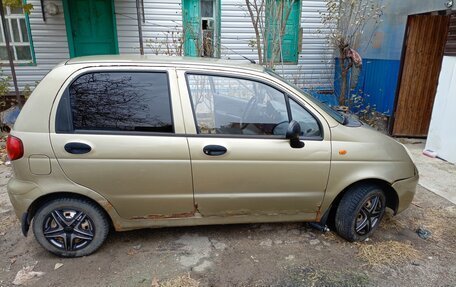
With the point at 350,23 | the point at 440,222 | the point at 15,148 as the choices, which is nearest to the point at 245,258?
the point at 15,148

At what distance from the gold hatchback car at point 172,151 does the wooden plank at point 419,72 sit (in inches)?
164

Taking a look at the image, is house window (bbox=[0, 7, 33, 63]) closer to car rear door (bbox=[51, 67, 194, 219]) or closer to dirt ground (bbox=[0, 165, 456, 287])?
dirt ground (bbox=[0, 165, 456, 287])

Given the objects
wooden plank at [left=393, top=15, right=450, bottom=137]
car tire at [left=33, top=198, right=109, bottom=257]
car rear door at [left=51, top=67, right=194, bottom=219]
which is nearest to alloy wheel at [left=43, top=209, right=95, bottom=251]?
car tire at [left=33, top=198, right=109, bottom=257]

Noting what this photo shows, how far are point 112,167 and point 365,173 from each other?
2.19m

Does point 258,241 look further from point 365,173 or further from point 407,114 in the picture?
point 407,114

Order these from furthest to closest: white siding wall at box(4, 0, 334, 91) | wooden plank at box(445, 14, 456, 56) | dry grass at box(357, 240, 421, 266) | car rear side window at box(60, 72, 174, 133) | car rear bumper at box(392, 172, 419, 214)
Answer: white siding wall at box(4, 0, 334, 91), wooden plank at box(445, 14, 456, 56), car rear bumper at box(392, 172, 419, 214), dry grass at box(357, 240, 421, 266), car rear side window at box(60, 72, 174, 133)

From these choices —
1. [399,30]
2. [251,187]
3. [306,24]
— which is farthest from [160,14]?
[251,187]

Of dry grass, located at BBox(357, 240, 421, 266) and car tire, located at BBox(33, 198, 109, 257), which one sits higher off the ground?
car tire, located at BBox(33, 198, 109, 257)

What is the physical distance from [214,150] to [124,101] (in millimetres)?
846

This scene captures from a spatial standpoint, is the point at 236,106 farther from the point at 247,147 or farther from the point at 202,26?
the point at 202,26

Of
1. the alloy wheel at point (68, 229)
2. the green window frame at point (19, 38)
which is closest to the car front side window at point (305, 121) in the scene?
the alloy wheel at point (68, 229)

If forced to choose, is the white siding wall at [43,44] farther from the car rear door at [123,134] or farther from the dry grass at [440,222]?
the dry grass at [440,222]

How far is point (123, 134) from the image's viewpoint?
2580mm

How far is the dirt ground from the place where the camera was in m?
2.63
